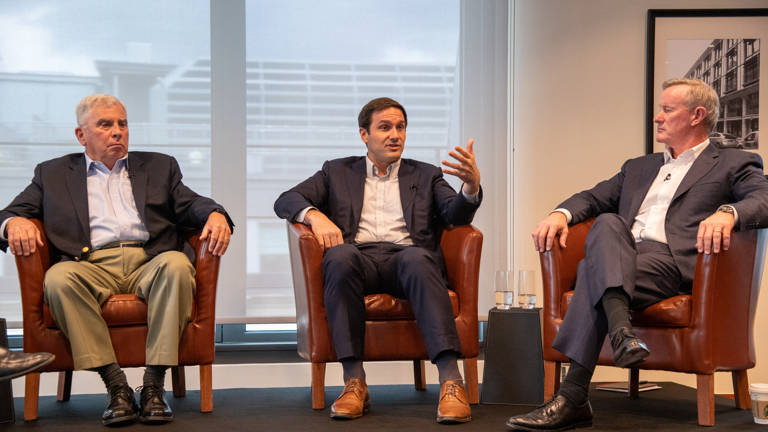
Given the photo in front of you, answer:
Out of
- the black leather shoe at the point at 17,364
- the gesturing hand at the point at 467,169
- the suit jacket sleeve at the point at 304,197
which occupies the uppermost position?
the gesturing hand at the point at 467,169

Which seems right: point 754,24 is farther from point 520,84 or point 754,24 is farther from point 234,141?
point 234,141

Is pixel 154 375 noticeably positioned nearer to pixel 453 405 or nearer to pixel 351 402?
pixel 351 402

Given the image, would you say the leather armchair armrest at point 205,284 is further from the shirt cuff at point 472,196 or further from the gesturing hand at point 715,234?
the gesturing hand at point 715,234

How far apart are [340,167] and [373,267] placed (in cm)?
56

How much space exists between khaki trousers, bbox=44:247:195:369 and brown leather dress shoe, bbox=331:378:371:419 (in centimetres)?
60

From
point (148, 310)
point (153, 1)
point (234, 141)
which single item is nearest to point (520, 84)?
point (234, 141)

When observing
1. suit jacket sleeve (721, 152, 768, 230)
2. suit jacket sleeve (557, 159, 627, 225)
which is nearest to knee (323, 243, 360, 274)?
suit jacket sleeve (557, 159, 627, 225)

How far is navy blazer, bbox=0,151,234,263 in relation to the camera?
307 cm

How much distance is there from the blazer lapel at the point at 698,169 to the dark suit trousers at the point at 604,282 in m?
0.31

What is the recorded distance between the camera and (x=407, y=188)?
11.2 ft

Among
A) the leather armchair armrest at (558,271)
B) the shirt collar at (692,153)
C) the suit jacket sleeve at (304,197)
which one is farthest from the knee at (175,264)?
the shirt collar at (692,153)

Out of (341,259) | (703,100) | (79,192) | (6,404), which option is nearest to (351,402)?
(341,259)

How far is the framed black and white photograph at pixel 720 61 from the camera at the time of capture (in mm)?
4094

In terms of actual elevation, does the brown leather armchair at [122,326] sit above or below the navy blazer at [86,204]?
below
